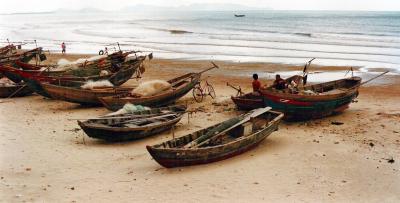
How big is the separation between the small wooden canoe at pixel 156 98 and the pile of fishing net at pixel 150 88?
0.62 ft

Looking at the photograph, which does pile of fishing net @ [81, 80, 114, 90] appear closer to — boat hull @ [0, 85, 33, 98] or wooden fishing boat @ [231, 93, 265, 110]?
boat hull @ [0, 85, 33, 98]

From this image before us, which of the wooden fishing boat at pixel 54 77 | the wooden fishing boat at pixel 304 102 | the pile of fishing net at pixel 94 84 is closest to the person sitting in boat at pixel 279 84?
the wooden fishing boat at pixel 304 102

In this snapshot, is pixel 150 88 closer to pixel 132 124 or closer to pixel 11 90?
pixel 132 124

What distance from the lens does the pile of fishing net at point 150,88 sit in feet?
57.6

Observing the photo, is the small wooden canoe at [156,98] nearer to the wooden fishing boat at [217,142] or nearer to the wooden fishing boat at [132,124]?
the wooden fishing boat at [132,124]

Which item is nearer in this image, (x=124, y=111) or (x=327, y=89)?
(x=124, y=111)

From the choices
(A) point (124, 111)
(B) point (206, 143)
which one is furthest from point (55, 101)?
(B) point (206, 143)

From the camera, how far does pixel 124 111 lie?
15.2 m

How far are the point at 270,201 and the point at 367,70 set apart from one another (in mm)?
21518

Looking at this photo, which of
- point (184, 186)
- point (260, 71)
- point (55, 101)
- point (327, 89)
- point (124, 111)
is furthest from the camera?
point (260, 71)

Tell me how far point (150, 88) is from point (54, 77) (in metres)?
4.90

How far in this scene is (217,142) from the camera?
12648mm

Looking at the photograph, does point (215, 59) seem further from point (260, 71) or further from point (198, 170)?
point (198, 170)

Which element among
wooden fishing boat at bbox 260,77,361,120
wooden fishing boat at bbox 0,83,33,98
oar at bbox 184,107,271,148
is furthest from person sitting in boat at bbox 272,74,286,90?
wooden fishing boat at bbox 0,83,33,98
